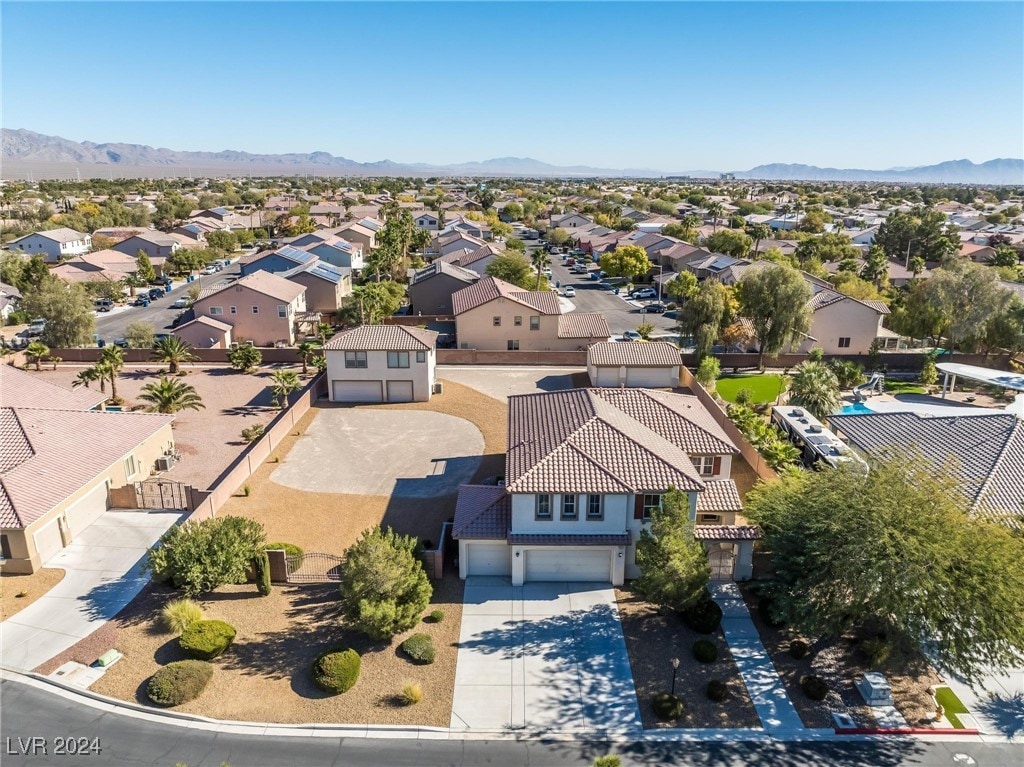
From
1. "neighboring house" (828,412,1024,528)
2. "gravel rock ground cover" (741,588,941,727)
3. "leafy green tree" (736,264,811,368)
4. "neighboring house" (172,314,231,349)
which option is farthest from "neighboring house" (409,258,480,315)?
"gravel rock ground cover" (741,588,941,727)

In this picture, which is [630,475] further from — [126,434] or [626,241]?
[626,241]

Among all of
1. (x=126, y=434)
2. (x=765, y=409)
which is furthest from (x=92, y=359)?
(x=765, y=409)

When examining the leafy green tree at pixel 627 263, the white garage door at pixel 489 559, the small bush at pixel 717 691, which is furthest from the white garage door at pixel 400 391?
the leafy green tree at pixel 627 263

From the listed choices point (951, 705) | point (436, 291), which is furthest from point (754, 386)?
point (436, 291)

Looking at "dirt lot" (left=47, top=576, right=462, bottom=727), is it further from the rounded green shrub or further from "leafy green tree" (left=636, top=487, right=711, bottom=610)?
the rounded green shrub

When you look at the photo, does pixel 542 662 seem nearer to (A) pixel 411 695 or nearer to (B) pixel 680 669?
(A) pixel 411 695
